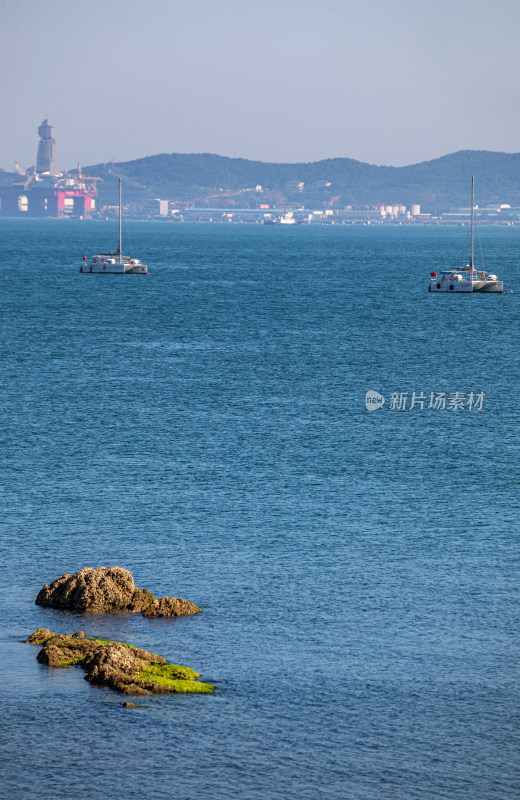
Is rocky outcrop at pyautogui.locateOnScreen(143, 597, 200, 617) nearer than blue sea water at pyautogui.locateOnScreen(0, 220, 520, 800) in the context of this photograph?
No

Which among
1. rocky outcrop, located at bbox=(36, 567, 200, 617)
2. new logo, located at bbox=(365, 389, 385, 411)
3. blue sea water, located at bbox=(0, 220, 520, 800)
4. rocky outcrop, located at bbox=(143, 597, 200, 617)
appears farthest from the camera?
new logo, located at bbox=(365, 389, 385, 411)

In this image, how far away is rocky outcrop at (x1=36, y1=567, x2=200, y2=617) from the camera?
51781mm

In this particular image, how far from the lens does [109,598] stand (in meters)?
52.0

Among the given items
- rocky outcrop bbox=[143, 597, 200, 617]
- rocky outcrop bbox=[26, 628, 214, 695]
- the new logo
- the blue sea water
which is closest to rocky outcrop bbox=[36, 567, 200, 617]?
rocky outcrop bbox=[143, 597, 200, 617]

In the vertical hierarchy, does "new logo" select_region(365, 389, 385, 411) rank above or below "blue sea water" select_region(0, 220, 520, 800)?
above

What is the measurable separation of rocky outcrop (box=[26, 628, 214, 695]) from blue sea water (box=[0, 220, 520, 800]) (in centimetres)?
64

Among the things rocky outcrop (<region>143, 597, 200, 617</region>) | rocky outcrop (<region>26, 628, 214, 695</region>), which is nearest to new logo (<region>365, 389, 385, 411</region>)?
rocky outcrop (<region>143, 597, 200, 617</region>)

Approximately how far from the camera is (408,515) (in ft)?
222

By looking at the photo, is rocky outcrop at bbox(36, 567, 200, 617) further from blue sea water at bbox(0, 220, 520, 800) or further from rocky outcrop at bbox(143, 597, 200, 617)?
blue sea water at bbox(0, 220, 520, 800)

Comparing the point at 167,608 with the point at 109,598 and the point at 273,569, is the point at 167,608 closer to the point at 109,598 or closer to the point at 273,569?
the point at 109,598

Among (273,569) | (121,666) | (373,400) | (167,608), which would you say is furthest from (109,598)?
(373,400)

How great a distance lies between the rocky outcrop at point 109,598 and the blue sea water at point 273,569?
3.00 feet

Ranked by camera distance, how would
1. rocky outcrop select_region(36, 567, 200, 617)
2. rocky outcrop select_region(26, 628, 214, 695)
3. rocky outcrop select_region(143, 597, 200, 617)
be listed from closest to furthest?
rocky outcrop select_region(26, 628, 214, 695) < rocky outcrop select_region(143, 597, 200, 617) < rocky outcrop select_region(36, 567, 200, 617)

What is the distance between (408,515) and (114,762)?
108 feet
